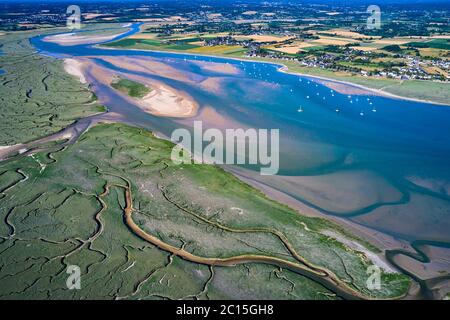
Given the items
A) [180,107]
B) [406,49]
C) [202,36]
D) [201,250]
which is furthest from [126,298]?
[202,36]

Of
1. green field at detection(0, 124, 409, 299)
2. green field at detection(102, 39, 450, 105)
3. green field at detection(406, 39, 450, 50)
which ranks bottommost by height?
green field at detection(0, 124, 409, 299)

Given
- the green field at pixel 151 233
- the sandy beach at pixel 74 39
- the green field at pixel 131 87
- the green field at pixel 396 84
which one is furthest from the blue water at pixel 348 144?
the sandy beach at pixel 74 39

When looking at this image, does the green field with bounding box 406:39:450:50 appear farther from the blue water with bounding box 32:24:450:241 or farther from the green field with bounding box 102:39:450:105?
the blue water with bounding box 32:24:450:241

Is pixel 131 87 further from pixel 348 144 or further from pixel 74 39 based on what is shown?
pixel 74 39

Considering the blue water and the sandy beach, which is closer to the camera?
the blue water

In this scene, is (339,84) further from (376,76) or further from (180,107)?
(180,107)

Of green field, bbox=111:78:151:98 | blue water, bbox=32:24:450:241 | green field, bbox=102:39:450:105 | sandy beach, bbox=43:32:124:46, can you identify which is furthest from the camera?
sandy beach, bbox=43:32:124:46

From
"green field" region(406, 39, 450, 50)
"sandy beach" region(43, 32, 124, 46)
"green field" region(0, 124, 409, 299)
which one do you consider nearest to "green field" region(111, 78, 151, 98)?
"green field" region(0, 124, 409, 299)
